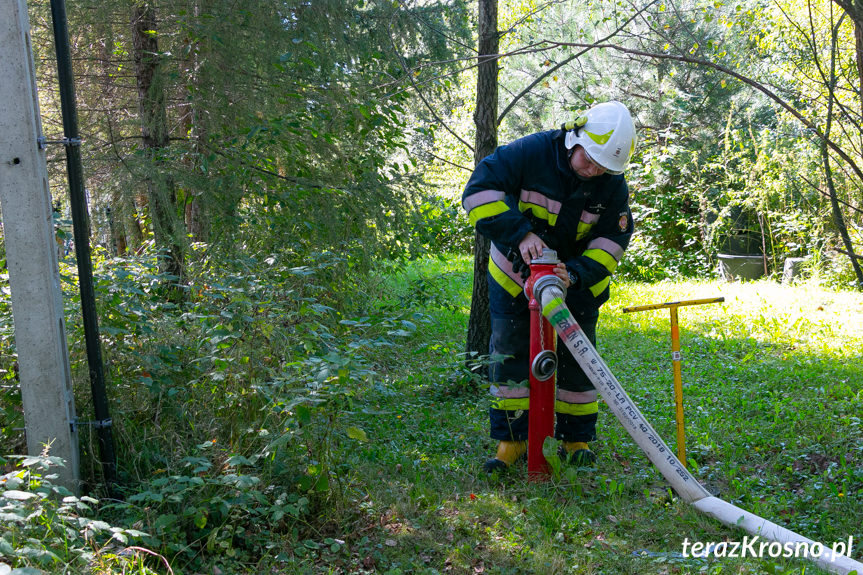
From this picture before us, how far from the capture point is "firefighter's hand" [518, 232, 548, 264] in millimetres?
3564

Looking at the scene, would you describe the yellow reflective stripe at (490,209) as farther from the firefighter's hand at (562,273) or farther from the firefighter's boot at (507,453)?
the firefighter's boot at (507,453)

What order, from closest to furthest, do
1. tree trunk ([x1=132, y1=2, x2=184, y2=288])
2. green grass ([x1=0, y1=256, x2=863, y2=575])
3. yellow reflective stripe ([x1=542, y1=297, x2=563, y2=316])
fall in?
green grass ([x1=0, y1=256, x2=863, y2=575]) → yellow reflective stripe ([x1=542, y1=297, x2=563, y2=316]) → tree trunk ([x1=132, y1=2, x2=184, y2=288])

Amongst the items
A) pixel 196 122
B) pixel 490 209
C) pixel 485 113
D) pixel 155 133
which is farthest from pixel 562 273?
pixel 155 133

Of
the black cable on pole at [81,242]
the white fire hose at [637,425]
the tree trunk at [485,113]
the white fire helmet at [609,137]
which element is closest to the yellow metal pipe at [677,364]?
the white fire hose at [637,425]

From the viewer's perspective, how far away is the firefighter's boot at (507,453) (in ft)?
12.5

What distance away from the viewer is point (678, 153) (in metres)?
12.0

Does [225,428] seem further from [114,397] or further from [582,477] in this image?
[582,477]

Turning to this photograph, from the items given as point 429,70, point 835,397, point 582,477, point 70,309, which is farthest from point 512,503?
point 429,70

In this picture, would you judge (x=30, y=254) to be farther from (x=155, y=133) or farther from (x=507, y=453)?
(x=155, y=133)

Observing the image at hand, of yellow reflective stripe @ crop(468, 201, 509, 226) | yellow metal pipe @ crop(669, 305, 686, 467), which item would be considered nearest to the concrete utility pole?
yellow reflective stripe @ crop(468, 201, 509, 226)

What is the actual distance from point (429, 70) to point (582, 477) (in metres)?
4.76

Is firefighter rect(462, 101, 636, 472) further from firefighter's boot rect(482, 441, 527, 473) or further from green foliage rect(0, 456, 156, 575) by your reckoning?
green foliage rect(0, 456, 156, 575)

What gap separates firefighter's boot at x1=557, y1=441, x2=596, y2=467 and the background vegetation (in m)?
0.09

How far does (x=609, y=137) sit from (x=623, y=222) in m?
0.65
